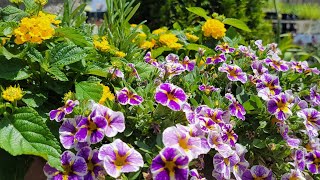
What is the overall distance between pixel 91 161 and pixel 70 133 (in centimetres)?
9

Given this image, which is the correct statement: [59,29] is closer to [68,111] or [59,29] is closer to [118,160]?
[68,111]

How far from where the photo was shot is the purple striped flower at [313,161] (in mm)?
1502

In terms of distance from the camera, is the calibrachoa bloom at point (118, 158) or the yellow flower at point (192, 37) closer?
the calibrachoa bloom at point (118, 158)

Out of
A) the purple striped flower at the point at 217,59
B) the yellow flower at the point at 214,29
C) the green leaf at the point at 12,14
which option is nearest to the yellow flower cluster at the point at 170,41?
the yellow flower at the point at 214,29

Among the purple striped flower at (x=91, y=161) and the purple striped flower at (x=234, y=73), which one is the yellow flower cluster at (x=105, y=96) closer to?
the purple striped flower at (x=91, y=161)

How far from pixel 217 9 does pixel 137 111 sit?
2232mm

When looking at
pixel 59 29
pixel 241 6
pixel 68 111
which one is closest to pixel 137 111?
pixel 68 111

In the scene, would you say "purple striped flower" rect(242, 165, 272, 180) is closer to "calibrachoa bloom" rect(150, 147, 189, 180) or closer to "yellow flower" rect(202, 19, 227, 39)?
"calibrachoa bloom" rect(150, 147, 189, 180)

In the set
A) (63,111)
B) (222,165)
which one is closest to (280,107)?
(222,165)

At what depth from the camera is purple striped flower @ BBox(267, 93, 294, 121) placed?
4.77 feet

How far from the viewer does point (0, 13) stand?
60.4 inches

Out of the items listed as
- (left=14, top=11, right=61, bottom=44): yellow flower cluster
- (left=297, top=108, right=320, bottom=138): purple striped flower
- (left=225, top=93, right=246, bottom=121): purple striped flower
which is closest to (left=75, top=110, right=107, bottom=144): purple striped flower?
(left=14, top=11, right=61, bottom=44): yellow flower cluster

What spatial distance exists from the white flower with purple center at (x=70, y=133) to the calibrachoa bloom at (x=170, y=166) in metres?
0.19

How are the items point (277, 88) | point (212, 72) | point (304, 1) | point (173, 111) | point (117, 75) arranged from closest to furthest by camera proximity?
point (173, 111) → point (117, 75) → point (277, 88) → point (212, 72) → point (304, 1)
